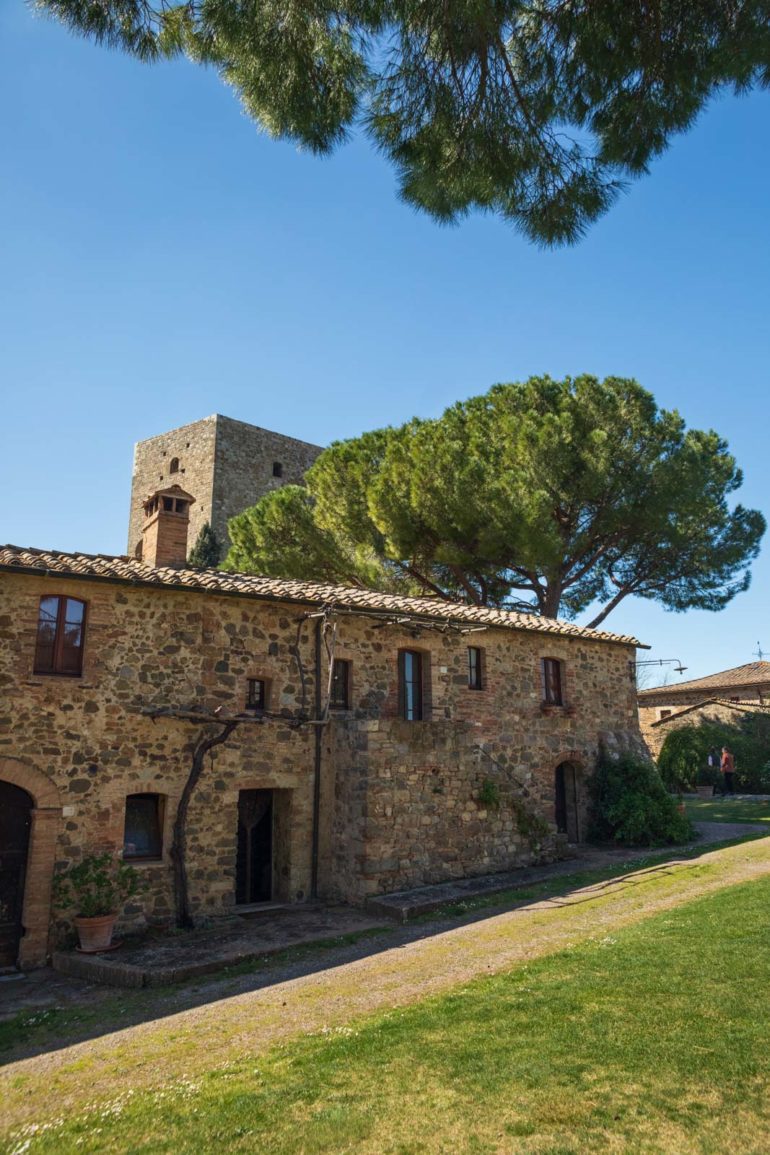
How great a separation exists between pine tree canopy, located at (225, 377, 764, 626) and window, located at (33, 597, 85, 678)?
37.9 ft

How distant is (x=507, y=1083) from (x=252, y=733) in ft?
24.5

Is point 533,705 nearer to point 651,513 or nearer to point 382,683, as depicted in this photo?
point 382,683

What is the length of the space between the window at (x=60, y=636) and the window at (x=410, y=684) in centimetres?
571

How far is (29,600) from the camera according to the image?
993cm

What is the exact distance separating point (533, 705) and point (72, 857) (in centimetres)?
921

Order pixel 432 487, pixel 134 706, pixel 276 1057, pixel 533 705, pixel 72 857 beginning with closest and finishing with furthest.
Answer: pixel 276 1057 → pixel 72 857 → pixel 134 706 → pixel 533 705 → pixel 432 487

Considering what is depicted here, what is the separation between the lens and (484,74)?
284 inches

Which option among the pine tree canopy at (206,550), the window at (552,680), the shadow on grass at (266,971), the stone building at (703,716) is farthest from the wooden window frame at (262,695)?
the pine tree canopy at (206,550)

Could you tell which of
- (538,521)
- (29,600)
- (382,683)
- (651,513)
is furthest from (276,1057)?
(651,513)

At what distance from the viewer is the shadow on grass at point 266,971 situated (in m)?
6.93

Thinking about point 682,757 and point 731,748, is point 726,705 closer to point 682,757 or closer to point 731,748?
point 731,748

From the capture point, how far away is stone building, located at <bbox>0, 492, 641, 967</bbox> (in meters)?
9.79

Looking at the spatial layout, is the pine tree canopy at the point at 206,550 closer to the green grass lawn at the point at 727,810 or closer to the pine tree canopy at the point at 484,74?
the green grass lawn at the point at 727,810

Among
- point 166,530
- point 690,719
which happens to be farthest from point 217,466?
point 690,719
